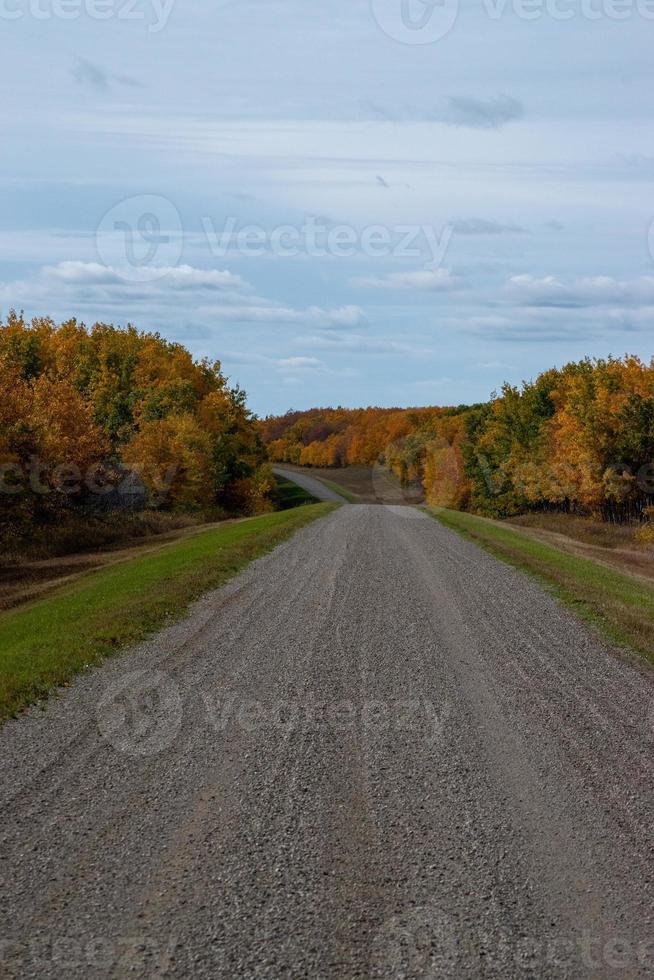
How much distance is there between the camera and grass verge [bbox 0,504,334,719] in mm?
12234

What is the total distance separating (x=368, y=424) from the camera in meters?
193

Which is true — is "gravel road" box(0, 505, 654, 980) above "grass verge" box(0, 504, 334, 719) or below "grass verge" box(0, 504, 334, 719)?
below

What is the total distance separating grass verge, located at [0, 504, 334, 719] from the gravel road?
1.87 feet

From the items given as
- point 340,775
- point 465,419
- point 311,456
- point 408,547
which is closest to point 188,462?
point 408,547

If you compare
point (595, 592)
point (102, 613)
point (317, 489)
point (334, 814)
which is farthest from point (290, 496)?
point (334, 814)

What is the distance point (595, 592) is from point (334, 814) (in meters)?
14.0

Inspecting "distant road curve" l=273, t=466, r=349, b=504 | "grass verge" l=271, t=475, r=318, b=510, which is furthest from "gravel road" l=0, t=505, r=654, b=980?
"distant road curve" l=273, t=466, r=349, b=504

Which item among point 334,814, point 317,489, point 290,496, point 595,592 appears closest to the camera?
point 334,814

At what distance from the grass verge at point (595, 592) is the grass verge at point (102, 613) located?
761 cm

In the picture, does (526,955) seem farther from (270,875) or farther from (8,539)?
(8,539)

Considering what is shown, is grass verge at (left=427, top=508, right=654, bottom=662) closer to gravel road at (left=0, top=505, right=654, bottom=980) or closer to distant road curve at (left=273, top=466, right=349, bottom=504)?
gravel road at (left=0, top=505, right=654, bottom=980)

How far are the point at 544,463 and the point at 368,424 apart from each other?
412ft

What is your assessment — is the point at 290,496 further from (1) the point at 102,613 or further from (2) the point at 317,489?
(1) the point at 102,613

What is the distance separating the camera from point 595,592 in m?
20.6
